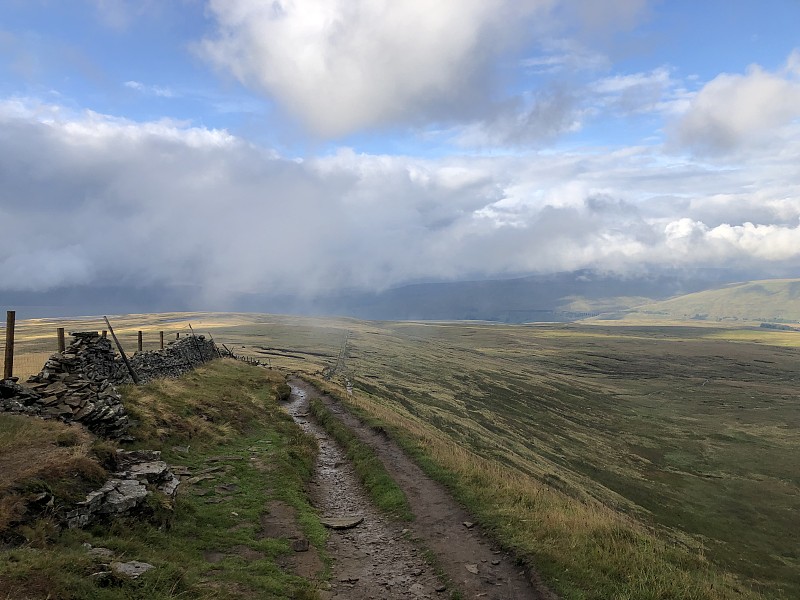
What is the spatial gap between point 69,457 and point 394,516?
40.3 ft

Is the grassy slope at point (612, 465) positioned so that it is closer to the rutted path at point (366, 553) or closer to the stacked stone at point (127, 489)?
the rutted path at point (366, 553)

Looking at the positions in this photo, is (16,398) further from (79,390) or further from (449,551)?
(449,551)

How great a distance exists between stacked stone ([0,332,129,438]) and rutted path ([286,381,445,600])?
33.2ft

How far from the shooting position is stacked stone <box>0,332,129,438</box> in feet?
62.4

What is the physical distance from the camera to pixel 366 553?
16281mm

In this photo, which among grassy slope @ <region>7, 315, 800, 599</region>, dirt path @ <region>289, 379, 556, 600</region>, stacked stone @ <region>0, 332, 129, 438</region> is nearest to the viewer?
dirt path @ <region>289, 379, 556, 600</region>

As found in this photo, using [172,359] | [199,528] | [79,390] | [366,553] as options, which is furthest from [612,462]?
[79,390]

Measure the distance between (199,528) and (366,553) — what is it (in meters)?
5.99

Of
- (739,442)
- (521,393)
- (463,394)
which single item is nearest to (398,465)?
(463,394)

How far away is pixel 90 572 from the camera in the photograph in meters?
10.0

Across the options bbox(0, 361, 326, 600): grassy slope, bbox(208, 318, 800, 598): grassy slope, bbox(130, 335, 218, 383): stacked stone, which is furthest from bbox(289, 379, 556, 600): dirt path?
bbox(130, 335, 218, 383): stacked stone

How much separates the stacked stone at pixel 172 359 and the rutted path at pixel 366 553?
19572mm

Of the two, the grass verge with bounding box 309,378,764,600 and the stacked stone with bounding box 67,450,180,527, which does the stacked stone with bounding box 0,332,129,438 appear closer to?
the stacked stone with bounding box 67,450,180,527

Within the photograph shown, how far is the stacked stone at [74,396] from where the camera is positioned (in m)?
19.0
